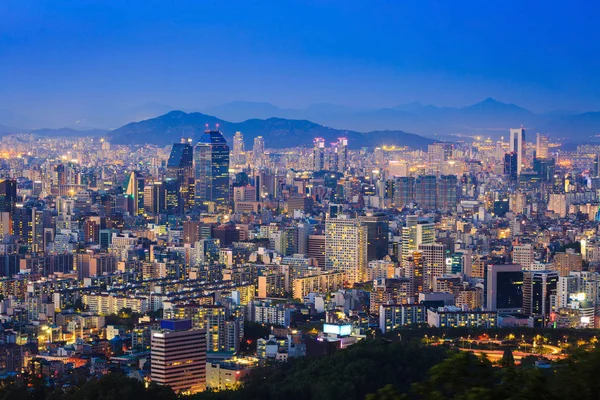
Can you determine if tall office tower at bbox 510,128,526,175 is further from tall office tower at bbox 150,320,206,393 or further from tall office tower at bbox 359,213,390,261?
tall office tower at bbox 150,320,206,393

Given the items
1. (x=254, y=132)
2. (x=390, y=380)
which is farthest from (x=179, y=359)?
(x=254, y=132)

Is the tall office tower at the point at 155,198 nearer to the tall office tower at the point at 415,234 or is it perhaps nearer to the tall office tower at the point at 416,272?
the tall office tower at the point at 415,234

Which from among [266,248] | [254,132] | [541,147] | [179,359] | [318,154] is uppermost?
[254,132]

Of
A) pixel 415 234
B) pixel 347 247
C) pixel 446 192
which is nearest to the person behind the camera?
pixel 347 247

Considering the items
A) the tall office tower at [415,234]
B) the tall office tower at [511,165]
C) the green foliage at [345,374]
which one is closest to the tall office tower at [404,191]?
the tall office tower at [511,165]

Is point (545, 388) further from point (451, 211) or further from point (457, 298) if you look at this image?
point (451, 211)

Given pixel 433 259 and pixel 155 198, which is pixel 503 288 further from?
pixel 155 198

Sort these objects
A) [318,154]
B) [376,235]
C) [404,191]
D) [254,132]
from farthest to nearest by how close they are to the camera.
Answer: [254,132] → [318,154] → [404,191] → [376,235]
